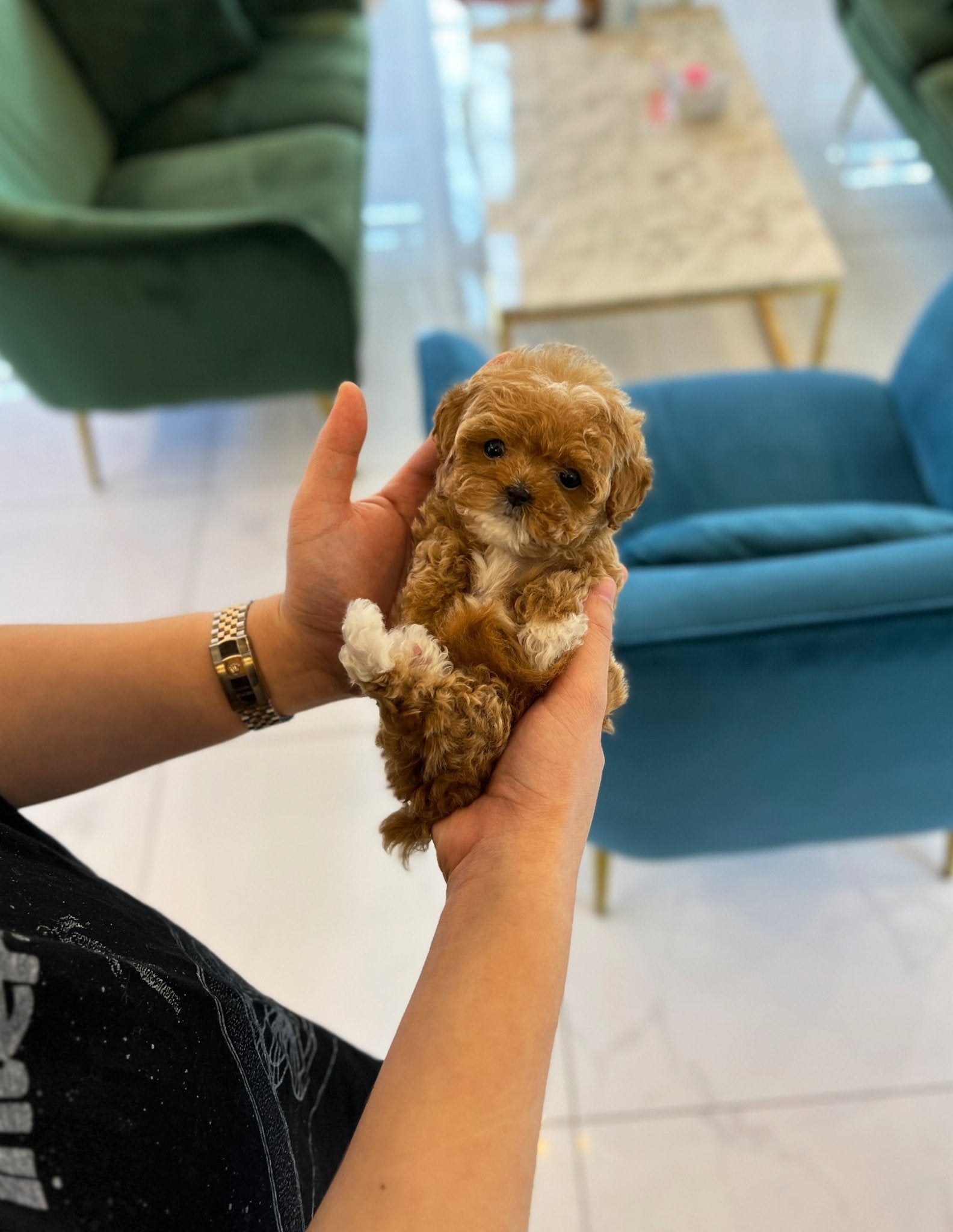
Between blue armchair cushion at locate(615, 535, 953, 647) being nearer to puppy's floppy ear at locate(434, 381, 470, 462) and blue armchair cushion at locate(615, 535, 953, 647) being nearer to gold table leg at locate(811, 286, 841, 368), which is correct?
puppy's floppy ear at locate(434, 381, 470, 462)

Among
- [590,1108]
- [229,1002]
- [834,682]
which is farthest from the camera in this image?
[590,1108]

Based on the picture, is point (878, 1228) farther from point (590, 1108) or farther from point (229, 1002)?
point (229, 1002)

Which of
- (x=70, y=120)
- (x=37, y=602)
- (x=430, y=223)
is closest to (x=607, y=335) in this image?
(x=430, y=223)

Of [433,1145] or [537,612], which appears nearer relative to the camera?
[433,1145]

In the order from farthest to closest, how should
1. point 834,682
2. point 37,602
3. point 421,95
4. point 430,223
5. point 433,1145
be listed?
point 421,95 < point 430,223 < point 37,602 < point 834,682 < point 433,1145

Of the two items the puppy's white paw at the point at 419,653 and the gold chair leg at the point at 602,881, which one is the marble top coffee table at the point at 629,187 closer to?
the gold chair leg at the point at 602,881

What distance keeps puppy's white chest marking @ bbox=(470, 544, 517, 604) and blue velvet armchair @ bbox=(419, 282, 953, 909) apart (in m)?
0.29

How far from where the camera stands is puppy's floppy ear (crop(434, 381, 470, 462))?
0.78 metres

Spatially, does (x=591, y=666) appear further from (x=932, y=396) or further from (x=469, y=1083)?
(x=932, y=396)

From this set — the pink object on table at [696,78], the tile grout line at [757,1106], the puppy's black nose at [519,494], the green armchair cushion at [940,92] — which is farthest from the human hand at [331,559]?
the green armchair cushion at [940,92]

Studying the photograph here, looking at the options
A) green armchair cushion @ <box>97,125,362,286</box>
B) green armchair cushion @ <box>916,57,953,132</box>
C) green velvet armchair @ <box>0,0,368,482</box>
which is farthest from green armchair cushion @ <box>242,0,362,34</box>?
green armchair cushion @ <box>916,57,953,132</box>

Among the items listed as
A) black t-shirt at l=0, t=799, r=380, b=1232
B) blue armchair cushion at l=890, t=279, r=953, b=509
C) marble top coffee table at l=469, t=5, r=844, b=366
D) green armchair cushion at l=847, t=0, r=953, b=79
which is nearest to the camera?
black t-shirt at l=0, t=799, r=380, b=1232

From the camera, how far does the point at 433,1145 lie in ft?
1.77

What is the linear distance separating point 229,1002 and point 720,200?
7.95 feet
